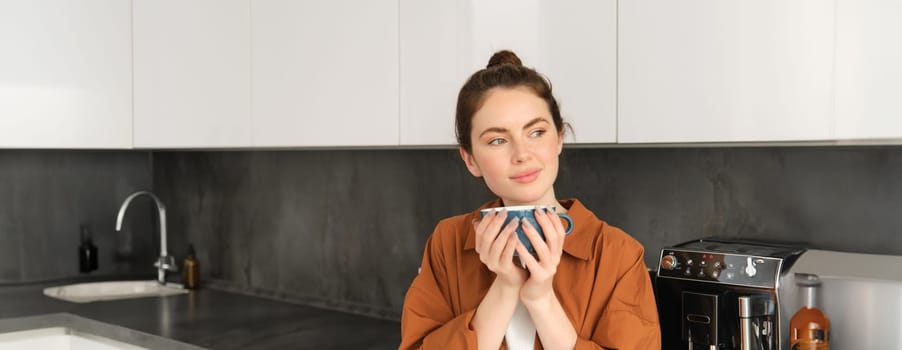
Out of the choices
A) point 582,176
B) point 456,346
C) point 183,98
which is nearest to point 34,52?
point 183,98

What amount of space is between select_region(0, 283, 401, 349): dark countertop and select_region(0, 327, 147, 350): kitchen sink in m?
0.05

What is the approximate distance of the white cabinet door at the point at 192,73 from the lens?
2512 millimetres

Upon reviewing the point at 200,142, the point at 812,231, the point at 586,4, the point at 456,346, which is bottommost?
the point at 456,346

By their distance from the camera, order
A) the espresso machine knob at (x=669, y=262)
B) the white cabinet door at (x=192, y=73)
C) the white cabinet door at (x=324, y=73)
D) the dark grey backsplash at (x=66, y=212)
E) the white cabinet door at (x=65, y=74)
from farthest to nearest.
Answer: the dark grey backsplash at (x=66, y=212) < the white cabinet door at (x=65, y=74) < the white cabinet door at (x=192, y=73) < the white cabinet door at (x=324, y=73) < the espresso machine knob at (x=669, y=262)

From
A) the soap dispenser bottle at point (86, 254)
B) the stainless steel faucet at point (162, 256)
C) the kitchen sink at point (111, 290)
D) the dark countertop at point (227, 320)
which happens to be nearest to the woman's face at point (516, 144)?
Result: the dark countertop at point (227, 320)

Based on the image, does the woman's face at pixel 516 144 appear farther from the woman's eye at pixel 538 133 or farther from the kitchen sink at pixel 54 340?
the kitchen sink at pixel 54 340

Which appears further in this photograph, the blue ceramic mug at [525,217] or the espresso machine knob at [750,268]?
the espresso machine knob at [750,268]

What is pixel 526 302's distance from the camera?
52.4 inches

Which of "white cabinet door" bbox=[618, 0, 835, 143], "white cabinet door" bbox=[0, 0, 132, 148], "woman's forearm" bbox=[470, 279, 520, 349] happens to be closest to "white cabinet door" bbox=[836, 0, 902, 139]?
"white cabinet door" bbox=[618, 0, 835, 143]

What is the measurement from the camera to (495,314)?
1.35 metres

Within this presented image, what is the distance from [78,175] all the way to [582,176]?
6.60ft

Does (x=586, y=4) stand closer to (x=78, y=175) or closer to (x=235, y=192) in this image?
(x=235, y=192)

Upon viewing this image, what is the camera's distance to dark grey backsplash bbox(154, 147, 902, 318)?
1811 mm

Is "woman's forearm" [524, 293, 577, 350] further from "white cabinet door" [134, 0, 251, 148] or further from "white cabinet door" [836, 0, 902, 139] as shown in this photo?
"white cabinet door" [134, 0, 251, 148]
